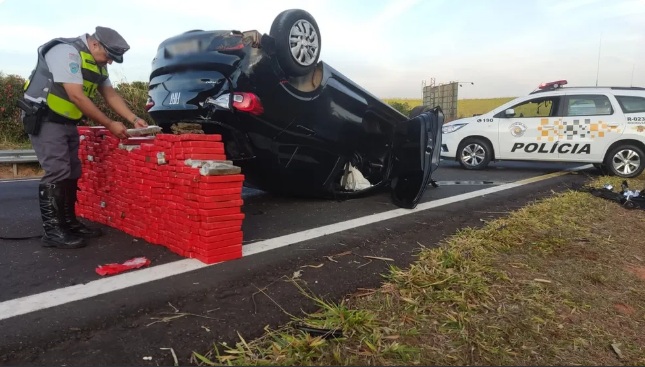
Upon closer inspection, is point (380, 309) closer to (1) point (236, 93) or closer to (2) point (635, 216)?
(1) point (236, 93)

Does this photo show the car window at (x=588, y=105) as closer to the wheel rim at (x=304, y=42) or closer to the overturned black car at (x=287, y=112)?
the overturned black car at (x=287, y=112)

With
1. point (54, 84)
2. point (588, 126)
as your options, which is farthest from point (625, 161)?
point (54, 84)

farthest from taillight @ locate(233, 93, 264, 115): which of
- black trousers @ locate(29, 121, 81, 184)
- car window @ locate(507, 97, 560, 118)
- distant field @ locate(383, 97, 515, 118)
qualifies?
distant field @ locate(383, 97, 515, 118)

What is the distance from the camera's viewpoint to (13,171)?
8.72m

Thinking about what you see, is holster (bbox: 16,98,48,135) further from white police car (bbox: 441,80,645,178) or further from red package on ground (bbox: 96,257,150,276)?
white police car (bbox: 441,80,645,178)

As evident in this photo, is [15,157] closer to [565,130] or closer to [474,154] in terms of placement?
[474,154]

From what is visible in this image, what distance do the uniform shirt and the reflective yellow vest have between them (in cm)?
6

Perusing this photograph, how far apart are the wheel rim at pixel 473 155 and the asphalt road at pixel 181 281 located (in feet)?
16.7

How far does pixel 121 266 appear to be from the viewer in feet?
8.91

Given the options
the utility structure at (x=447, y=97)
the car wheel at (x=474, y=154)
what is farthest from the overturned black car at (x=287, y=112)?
the utility structure at (x=447, y=97)

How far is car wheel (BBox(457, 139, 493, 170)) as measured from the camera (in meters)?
9.50

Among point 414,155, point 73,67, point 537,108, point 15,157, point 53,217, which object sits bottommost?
point 53,217

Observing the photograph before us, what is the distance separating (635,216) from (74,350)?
5.71m

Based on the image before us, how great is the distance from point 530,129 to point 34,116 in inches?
354
